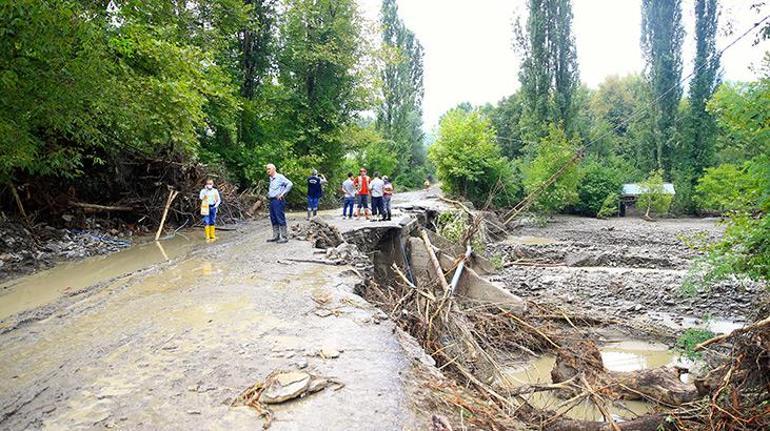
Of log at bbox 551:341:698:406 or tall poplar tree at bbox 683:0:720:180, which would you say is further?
tall poplar tree at bbox 683:0:720:180

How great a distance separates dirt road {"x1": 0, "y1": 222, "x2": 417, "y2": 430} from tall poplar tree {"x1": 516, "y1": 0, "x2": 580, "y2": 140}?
115 ft

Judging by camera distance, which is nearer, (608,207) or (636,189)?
(608,207)

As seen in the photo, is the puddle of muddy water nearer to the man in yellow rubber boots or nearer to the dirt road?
the dirt road

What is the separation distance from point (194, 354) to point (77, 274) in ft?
19.7

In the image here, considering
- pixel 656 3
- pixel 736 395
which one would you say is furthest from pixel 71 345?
pixel 656 3

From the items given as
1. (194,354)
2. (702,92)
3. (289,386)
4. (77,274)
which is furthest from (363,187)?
(702,92)

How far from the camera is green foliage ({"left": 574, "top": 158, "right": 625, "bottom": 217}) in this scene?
121 feet

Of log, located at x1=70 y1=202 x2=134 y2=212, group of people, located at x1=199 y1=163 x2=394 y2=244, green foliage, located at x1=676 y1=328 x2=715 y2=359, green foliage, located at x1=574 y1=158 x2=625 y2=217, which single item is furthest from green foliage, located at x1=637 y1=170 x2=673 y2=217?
log, located at x1=70 y1=202 x2=134 y2=212

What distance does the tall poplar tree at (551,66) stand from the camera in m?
38.2

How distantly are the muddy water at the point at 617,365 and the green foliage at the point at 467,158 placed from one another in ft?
71.8

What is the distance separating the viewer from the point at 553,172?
110 ft

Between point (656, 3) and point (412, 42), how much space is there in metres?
22.7

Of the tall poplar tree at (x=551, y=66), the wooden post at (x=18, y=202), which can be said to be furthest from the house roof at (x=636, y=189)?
the wooden post at (x=18, y=202)

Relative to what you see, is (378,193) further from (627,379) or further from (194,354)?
(194,354)
